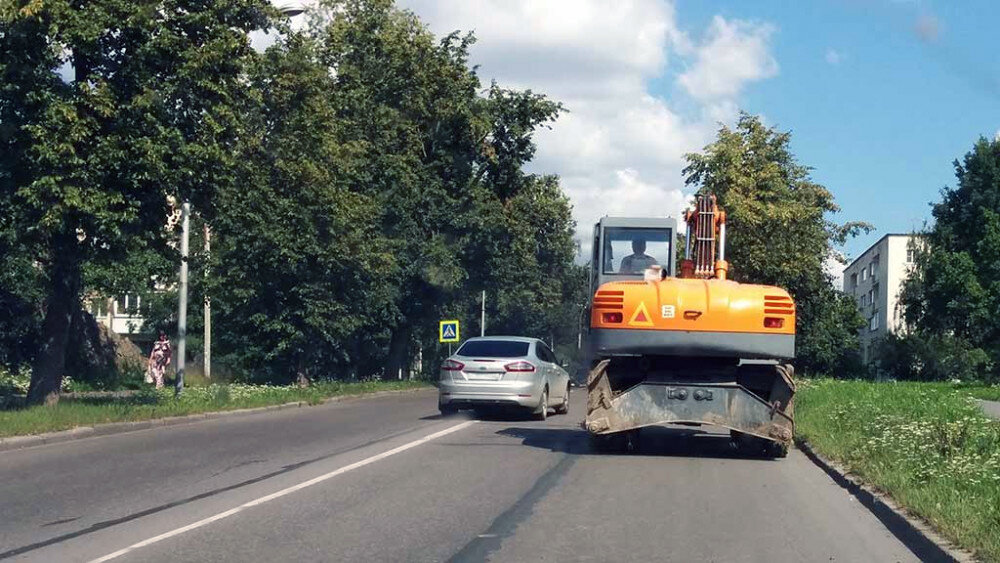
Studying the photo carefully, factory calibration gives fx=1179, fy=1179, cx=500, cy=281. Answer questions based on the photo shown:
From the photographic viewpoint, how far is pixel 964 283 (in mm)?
70062

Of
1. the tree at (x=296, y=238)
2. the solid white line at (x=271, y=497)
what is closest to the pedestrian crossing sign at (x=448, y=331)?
the tree at (x=296, y=238)

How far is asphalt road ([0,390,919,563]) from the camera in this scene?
29.4ft

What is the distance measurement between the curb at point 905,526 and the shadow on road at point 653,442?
3.22 m

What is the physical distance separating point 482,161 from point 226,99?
28.9 m

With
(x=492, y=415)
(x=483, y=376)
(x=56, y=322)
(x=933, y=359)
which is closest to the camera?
(x=56, y=322)

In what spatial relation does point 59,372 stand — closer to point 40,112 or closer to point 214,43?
point 40,112

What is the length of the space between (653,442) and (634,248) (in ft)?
12.9

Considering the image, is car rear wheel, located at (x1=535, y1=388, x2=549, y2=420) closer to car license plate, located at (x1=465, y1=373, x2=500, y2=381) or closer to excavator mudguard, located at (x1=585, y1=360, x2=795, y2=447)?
car license plate, located at (x1=465, y1=373, x2=500, y2=381)

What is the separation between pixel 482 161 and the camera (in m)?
50.3

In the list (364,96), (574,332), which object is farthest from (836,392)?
(574,332)

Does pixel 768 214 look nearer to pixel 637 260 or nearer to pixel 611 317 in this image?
pixel 637 260

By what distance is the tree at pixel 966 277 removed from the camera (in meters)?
69.8

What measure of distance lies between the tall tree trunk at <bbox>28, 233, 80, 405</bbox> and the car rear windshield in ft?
24.4

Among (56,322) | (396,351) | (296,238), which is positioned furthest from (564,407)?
(396,351)
